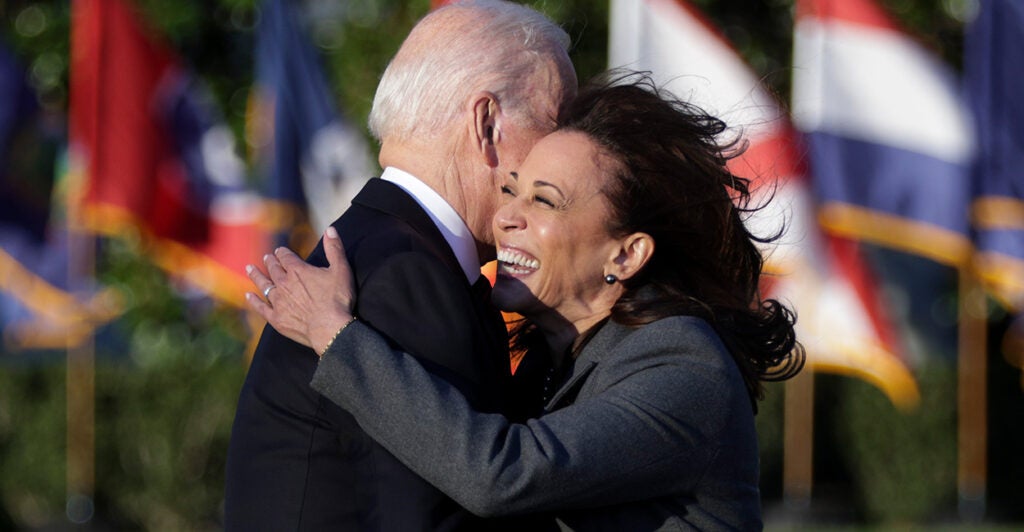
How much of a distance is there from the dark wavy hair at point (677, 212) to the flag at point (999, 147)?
29.7 ft

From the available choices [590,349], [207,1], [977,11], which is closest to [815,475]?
[977,11]

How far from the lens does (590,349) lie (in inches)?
129

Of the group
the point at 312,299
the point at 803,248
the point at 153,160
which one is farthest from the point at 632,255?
the point at 153,160

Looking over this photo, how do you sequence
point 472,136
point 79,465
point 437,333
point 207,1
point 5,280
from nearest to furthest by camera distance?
point 437,333 < point 472,136 < point 5,280 < point 79,465 < point 207,1

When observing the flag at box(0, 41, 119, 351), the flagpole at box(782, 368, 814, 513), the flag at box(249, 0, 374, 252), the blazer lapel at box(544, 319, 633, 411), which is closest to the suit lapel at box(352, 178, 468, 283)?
the blazer lapel at box(544, 319, 633, 411)

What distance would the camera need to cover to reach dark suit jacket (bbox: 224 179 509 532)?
9.29 ft

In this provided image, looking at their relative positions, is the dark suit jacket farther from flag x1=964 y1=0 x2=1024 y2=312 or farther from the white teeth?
flag x1=964 y1=0 x2=1024 y2=312

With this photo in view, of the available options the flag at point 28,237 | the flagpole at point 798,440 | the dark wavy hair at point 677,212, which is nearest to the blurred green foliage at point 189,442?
the flagpole at point 798,440

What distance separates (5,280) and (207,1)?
32.5 ft

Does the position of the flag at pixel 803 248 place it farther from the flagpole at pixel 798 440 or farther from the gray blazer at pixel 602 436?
the gray blazer at pixel 602 436

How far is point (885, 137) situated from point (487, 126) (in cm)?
942

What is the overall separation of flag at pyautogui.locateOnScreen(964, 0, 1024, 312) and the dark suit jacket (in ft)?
31.8

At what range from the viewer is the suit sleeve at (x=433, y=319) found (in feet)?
9.34

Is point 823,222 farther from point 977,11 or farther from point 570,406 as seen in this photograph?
point 570,406
